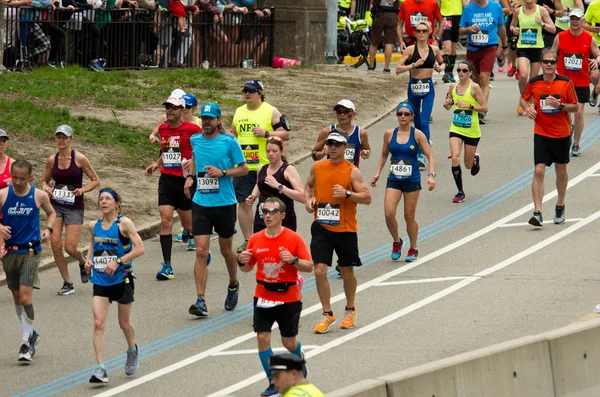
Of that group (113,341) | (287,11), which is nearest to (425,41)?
(113,341)

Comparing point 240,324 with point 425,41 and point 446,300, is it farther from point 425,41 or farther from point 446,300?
point 425,41

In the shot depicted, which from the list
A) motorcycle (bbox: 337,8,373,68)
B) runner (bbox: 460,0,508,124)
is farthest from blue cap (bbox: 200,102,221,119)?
motorcycle (bbox: 337,8,373,68)

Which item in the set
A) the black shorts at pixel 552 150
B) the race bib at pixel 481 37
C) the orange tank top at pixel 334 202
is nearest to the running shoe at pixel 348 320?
the orange tank top at pixel 334 202

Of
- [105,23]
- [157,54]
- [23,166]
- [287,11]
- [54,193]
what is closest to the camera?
[23,166]

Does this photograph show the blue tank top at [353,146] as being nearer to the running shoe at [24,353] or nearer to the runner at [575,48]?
the running shoe at [24,353]

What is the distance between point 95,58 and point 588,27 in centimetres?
978

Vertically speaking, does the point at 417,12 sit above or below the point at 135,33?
above

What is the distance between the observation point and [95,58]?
2675 centimetres

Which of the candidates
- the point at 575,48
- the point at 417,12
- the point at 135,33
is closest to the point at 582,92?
the point at 575,48

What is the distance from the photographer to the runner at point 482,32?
2350 cm

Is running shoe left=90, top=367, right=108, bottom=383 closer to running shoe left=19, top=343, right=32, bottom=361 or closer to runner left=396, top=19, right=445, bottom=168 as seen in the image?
running shoe left=19, top=343, right=32, bottom=361

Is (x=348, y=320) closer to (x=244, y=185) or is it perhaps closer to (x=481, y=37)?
(x=244, y=185)

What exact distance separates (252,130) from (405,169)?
186cm

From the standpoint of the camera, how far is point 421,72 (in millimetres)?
20406
